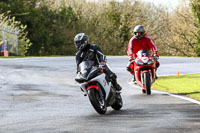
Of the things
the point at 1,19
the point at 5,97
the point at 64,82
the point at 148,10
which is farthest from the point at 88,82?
the point at 148,10

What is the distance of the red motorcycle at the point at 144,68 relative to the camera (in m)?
13.7

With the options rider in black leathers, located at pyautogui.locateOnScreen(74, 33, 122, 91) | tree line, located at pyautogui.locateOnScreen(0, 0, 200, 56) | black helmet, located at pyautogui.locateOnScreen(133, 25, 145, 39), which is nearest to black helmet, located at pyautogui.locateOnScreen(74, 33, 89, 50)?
rider in black leathers, located at pyautogui.locateOnScreen(74, 33, 122, 91)

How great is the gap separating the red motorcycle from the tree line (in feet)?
155

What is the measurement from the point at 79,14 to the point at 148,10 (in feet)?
33.0

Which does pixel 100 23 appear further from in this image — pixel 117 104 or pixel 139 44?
pixel 117 104

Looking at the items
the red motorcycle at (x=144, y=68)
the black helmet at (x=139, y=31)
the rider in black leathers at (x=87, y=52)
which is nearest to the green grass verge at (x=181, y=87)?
the red motorcycle at (x=144, y=68)

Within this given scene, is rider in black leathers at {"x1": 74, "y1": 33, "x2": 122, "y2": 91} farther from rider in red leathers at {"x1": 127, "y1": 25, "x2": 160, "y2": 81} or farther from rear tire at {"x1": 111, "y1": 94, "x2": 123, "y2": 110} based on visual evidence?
rider in red leathers at {"x1": 127, "y1": 25, "x2": 160, "y2": 81}

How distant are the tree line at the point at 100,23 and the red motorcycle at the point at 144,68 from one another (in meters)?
47.4

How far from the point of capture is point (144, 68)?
14.0 metres

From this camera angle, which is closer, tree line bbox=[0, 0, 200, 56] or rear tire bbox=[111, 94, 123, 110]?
rear tire bbox=[111, 94, 123, 110]

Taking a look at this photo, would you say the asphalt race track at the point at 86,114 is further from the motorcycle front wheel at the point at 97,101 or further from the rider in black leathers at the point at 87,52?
the rider in black leathers at the point at 87,52

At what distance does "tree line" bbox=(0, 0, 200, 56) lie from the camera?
207 feet

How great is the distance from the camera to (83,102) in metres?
12.2

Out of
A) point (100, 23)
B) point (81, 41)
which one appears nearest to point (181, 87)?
point (81, 41)
